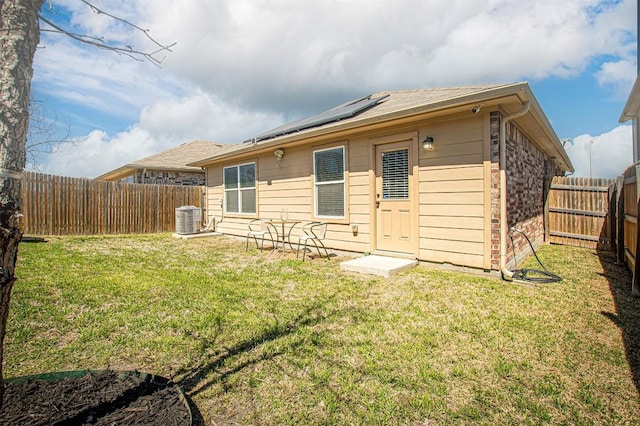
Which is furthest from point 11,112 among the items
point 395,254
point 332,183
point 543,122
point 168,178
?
point 168,178

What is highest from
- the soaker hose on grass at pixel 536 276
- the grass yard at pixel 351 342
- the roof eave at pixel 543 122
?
the roof eave at pixel 543 122

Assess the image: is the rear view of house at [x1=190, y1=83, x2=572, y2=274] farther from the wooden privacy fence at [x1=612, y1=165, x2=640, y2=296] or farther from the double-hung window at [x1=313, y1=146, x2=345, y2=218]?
the wooden privacy fence at [x1=612, y1=165, x2=640, y2=296]

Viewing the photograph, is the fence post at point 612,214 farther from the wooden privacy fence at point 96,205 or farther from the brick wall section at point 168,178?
the brick wall section at point 168,178

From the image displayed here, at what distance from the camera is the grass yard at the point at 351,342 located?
1.95m

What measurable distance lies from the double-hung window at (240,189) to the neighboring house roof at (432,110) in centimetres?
56

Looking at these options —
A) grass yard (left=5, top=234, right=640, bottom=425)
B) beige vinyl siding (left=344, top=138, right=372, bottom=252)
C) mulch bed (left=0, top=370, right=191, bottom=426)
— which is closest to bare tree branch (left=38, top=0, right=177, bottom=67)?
mulch bed (left=0, top=370, right=191, bottom=426)

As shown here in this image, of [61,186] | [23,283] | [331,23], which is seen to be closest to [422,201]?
[23,283]

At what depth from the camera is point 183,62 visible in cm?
266

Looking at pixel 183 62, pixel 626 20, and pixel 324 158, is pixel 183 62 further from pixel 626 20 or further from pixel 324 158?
pixel 626 20

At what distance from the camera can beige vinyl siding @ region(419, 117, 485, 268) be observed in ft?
16.0

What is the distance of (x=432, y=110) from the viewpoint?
4.85m

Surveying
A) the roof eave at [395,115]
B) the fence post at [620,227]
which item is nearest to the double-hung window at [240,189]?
the roof eave at [395,115]

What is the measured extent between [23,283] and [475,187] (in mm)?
6279

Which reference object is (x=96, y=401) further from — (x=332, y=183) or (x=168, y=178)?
(x=168, y=178)
